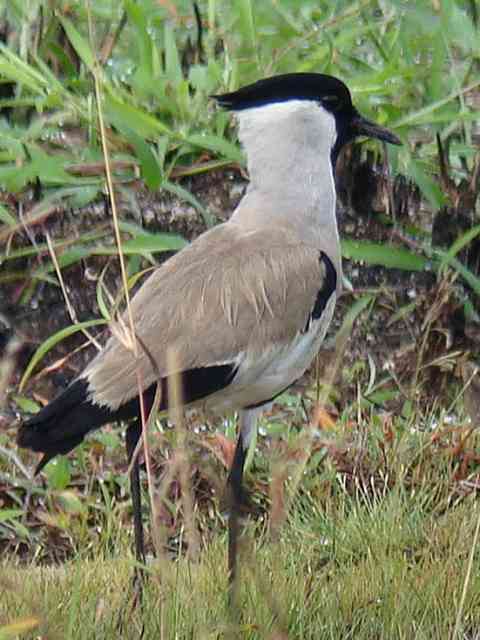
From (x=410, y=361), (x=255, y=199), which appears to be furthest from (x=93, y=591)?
(x=410, y=361)

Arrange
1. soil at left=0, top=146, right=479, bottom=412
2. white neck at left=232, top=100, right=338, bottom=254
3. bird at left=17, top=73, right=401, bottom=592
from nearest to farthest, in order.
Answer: bird at left=17, top=73, right=401, bottom=592 → white neck at left=232, top=100, right=338, bottom=254 → soil at left=0, top=146, right=479, bottom=412

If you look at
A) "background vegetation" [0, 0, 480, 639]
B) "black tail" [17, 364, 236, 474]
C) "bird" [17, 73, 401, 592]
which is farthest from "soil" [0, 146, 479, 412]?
"black tail" [17, 364, 236, 474]

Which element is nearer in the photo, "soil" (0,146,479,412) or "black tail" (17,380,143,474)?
"black tail" (17,380,143,474)

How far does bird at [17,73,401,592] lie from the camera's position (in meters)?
3.69

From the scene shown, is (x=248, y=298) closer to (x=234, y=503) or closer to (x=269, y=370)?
(x=269, y=370)

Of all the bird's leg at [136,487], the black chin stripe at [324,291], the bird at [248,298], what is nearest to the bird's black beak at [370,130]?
the bird at [248,298]

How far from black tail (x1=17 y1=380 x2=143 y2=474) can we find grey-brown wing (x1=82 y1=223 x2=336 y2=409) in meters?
0.07

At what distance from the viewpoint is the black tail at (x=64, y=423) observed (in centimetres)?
356

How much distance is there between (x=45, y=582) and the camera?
144 inches

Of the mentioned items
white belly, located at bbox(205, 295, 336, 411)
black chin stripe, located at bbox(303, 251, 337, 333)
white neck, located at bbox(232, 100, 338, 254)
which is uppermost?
white neck, located at bbox(232, 100, 338, 254)

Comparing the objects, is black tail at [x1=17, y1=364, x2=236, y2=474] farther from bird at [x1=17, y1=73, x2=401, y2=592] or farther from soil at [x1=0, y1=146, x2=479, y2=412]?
soil at [x1=0, y1=146, x2=479, y2=412]

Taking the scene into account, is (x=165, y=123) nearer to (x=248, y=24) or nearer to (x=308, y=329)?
(x=248, y=24)

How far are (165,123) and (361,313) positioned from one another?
881mm

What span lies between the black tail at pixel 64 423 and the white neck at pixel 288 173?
0.69 m
